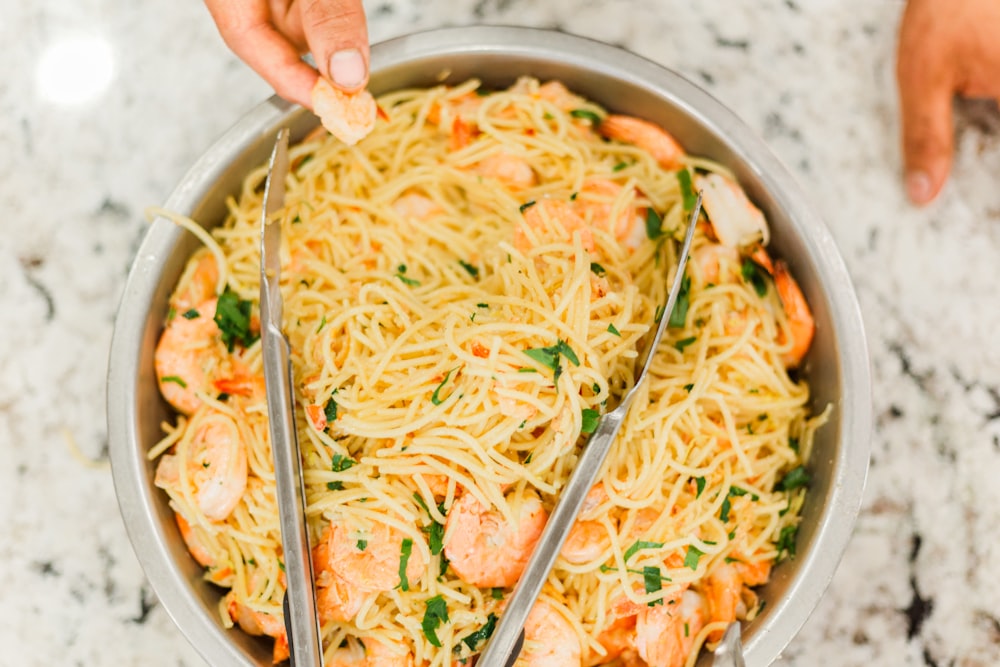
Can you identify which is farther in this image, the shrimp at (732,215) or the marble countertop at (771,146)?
the marble countertop at (771,146)

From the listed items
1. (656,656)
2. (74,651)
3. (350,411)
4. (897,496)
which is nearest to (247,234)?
(350,411)

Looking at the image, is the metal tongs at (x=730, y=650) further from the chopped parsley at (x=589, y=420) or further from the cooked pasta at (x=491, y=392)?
the chopped parsley at (x=589, y=420)

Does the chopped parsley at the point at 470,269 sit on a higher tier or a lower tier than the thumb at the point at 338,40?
lower

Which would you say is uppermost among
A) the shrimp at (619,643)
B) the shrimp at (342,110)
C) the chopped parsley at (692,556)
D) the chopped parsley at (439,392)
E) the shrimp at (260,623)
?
the shrimp at (342,110)

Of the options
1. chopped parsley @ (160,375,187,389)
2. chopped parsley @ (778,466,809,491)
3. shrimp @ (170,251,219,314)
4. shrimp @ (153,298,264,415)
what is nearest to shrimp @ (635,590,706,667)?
chopped parsley @ (778,466,809,491)

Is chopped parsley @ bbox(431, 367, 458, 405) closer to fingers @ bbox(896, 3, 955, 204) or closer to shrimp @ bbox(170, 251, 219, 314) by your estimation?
shrimp @ bbox(170, 251, 219, 314)

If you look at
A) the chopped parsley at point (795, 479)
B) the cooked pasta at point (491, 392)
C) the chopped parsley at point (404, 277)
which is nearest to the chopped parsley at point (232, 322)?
the cooked pasta at point (491, 392)

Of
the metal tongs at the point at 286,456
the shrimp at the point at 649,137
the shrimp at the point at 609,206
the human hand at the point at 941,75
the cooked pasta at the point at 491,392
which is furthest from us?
the human hand at the point at 941,75
